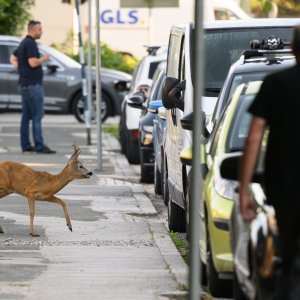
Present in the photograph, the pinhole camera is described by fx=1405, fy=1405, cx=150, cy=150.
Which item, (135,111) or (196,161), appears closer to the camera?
(196,161)

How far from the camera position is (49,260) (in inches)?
442

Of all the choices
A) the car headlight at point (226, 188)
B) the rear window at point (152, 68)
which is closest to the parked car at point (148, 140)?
the rear window at point (152, 68)

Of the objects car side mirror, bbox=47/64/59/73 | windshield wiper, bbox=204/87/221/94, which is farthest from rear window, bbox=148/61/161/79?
windshield wiper, bbox=204/87/221/94

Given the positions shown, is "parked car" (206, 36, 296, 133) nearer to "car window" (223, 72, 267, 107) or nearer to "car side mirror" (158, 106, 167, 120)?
"car window" (223, 72, 267, 107)

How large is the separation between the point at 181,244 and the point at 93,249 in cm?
88

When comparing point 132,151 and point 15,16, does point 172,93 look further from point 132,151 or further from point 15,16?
point 15,16

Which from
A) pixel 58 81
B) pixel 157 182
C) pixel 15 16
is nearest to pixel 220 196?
pixel 157 182

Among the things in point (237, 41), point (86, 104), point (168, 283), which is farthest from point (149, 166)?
point (168, 283)

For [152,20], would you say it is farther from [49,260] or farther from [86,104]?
[49,260]

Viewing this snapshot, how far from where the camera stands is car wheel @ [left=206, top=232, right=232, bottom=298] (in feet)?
30.1

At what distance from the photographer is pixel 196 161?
706 cm

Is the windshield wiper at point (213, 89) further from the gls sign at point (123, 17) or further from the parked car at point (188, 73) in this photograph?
the gls sign at point (123, 17)

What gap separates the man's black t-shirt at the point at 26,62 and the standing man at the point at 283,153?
15581 millimetres

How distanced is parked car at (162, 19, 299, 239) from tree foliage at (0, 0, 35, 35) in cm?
2082
